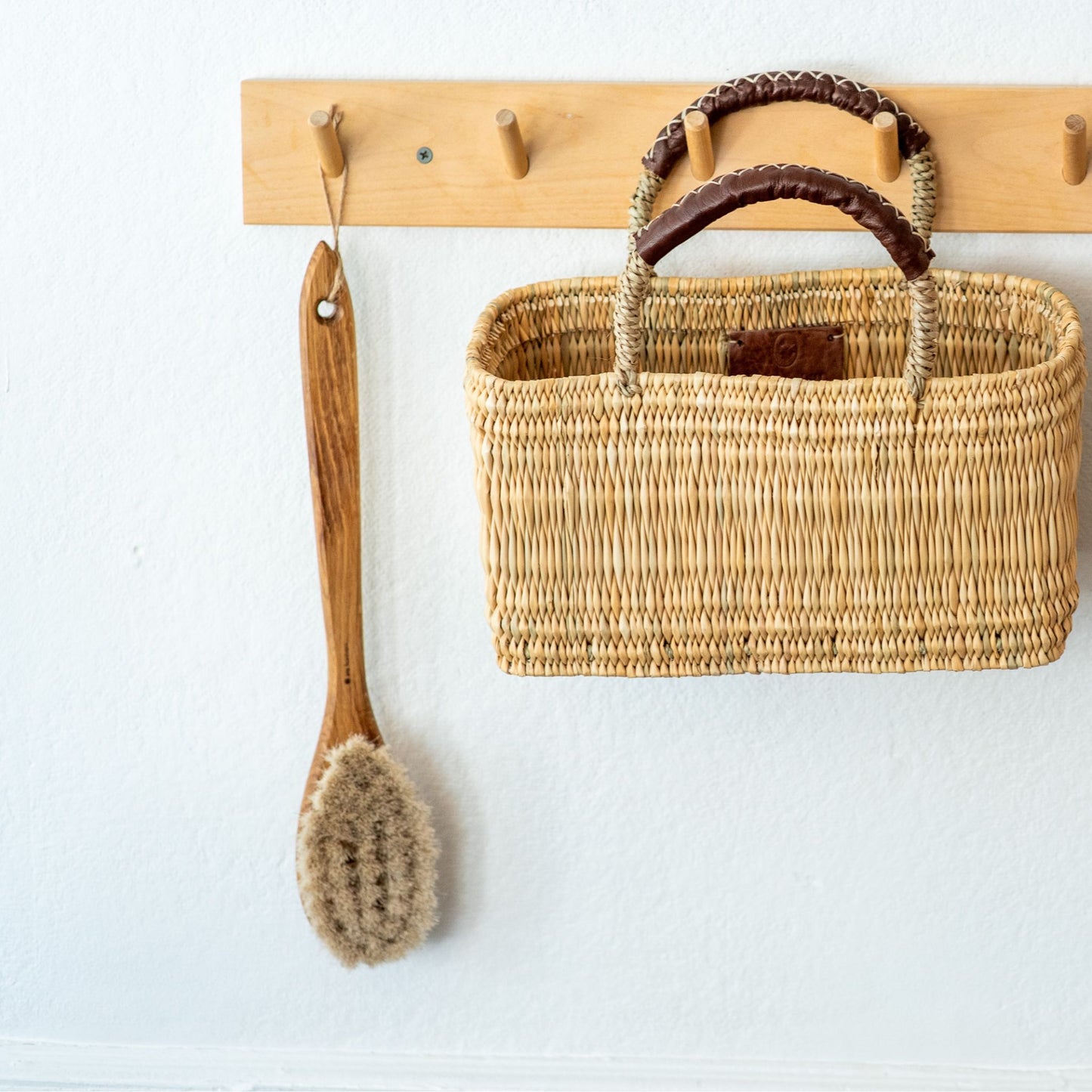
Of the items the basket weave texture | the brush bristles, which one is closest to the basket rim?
the basket weave texture

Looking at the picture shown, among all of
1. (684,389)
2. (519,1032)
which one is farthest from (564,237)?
(519,1032)

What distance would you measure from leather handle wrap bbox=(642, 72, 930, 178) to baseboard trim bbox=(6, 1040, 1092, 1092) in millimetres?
681

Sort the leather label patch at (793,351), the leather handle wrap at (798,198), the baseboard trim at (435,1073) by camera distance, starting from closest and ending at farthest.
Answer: the leather handle wrap at (798,198)
the leather label patch at (793,351)
the baseboard trim at (435,1073)

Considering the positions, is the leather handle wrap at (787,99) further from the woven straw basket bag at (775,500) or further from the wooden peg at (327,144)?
the wooden peg at (327,144)

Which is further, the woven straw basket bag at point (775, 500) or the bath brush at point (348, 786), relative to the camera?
the bath brush at point (348, 786)

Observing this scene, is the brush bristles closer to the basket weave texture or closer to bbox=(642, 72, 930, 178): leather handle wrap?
the basket weave texture

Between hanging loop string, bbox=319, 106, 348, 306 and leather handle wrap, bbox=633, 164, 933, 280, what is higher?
hanging loop string, bbox=319, 106, 348, 306

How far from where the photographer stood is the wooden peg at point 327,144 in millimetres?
656

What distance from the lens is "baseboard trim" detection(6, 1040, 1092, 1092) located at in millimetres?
803

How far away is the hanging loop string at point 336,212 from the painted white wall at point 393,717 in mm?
17

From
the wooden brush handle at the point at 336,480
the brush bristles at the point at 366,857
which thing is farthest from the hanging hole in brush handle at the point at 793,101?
the brush bristles at the point at 366,857

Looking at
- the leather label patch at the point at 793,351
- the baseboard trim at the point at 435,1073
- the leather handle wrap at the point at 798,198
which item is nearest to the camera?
the leather handle wrap at the point at 798,198

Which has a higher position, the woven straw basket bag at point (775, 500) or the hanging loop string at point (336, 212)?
the hanging loop string at point (336, 212)

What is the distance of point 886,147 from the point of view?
25.2 inches
